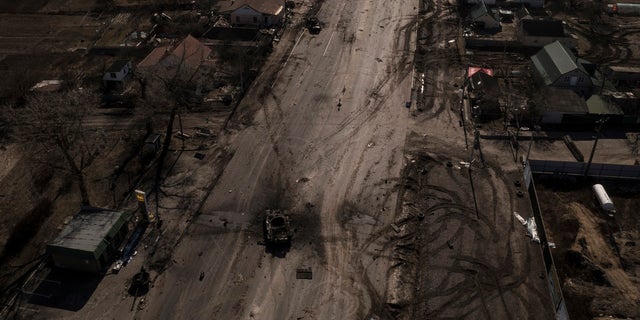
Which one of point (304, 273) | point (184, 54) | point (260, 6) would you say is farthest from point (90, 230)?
point (260, 6)

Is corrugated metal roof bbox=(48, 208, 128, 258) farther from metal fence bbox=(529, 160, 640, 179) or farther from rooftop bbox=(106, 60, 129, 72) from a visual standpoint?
metal fence bbox=(529, 160, 640, 179)

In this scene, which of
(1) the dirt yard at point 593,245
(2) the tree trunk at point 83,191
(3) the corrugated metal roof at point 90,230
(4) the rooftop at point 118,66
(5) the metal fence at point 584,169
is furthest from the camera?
(4) the rooftop at point 118,66

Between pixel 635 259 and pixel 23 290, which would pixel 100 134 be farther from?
pixel 635 259

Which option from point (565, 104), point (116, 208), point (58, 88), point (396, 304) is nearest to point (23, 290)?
point (116, 208)

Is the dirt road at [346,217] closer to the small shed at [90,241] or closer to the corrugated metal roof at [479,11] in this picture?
the small shed at [90,241]

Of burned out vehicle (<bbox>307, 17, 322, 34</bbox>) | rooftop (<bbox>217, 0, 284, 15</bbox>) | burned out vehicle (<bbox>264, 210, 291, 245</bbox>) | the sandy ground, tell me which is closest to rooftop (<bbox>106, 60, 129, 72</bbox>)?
the sandy ground

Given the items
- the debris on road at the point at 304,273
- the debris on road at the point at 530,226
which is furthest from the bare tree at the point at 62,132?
the debris on road at the point at 530,226

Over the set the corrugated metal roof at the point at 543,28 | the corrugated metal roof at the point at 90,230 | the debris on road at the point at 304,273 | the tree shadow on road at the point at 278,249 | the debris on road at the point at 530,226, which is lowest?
the debris on road at the point at 530,226
